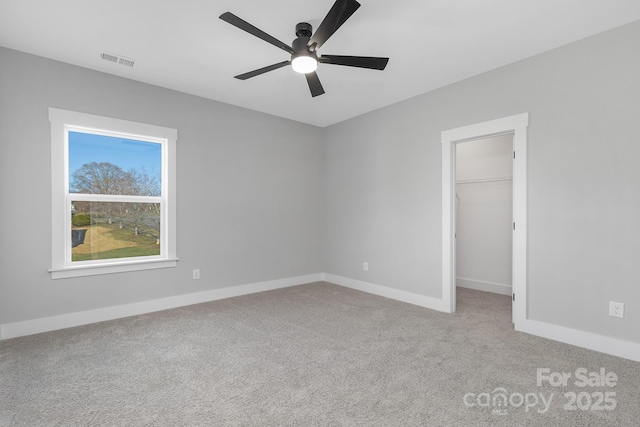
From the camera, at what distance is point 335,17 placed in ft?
6.60

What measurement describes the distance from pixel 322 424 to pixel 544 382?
5.27ft

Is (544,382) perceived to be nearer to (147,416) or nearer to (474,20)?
(147,416)

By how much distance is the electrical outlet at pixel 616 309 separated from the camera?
103 inches

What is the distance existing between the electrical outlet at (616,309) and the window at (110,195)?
4.48 m

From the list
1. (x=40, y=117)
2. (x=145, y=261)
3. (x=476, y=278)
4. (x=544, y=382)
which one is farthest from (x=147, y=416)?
(x=476, y=278)

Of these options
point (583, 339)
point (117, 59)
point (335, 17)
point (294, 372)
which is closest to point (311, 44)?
point (335, 17)

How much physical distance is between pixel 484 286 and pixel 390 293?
1.56m

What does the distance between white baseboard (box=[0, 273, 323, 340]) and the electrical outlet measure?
384 cm

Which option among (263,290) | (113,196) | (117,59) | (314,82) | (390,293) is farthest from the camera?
(263,290)

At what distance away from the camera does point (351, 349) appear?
108 inches

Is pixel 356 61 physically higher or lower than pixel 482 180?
higher

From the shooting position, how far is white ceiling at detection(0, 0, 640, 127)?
238 centimetres

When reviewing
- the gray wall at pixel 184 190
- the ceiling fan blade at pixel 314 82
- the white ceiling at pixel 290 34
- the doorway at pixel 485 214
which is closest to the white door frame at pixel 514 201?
the white ceiling at pixel 290 34

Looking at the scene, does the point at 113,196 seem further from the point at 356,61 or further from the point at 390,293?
the point at 390,293
